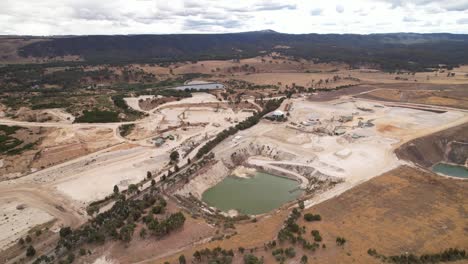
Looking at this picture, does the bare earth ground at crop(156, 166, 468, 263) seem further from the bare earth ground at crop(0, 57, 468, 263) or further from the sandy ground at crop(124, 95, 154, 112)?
the sandy ground at crop(124, 95, 154, 112)

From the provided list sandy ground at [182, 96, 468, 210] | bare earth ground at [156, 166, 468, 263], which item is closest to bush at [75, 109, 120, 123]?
sandy ground at [182, 96, 468, 210]

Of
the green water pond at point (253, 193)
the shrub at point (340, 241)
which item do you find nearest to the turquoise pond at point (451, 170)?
the green water pond at point (253, 193)

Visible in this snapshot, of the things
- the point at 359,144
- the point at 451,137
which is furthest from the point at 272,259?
the point at 451,137

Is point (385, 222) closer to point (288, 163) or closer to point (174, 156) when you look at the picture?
point (288, 163)

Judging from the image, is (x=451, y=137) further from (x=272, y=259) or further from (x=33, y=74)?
(x=33, y=74)

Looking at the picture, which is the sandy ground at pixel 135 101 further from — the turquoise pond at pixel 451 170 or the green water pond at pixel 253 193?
the turquoise pond at pixel 451 170
